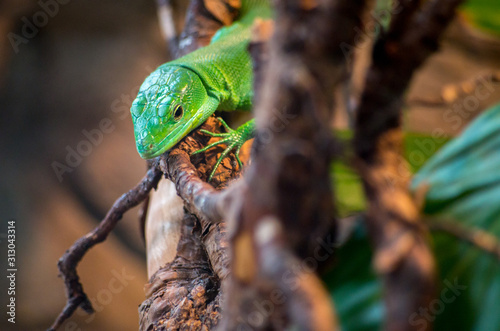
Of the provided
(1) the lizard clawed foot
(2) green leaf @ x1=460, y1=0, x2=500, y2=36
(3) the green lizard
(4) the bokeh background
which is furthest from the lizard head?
(4) the bokeh background

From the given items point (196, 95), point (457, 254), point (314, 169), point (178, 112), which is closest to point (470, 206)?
point (457, 254)

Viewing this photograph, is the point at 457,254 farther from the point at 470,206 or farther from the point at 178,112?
the point at 178,112

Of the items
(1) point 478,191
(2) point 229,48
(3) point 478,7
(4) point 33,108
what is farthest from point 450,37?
(4) point 33,108

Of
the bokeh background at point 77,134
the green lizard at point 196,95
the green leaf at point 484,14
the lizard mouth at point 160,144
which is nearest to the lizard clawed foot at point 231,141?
the green lizard at point 196,95

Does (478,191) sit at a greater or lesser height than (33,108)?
lesser

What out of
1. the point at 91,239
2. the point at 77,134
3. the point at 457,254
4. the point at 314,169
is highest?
the point at 77,134

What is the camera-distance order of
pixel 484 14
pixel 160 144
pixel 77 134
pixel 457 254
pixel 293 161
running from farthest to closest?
pixel 77 134 < pixel 160 144 < pixel 484 14 < pixel 457 254 < pixel 293 161

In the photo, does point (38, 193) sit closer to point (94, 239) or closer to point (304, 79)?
point (94, 239)
